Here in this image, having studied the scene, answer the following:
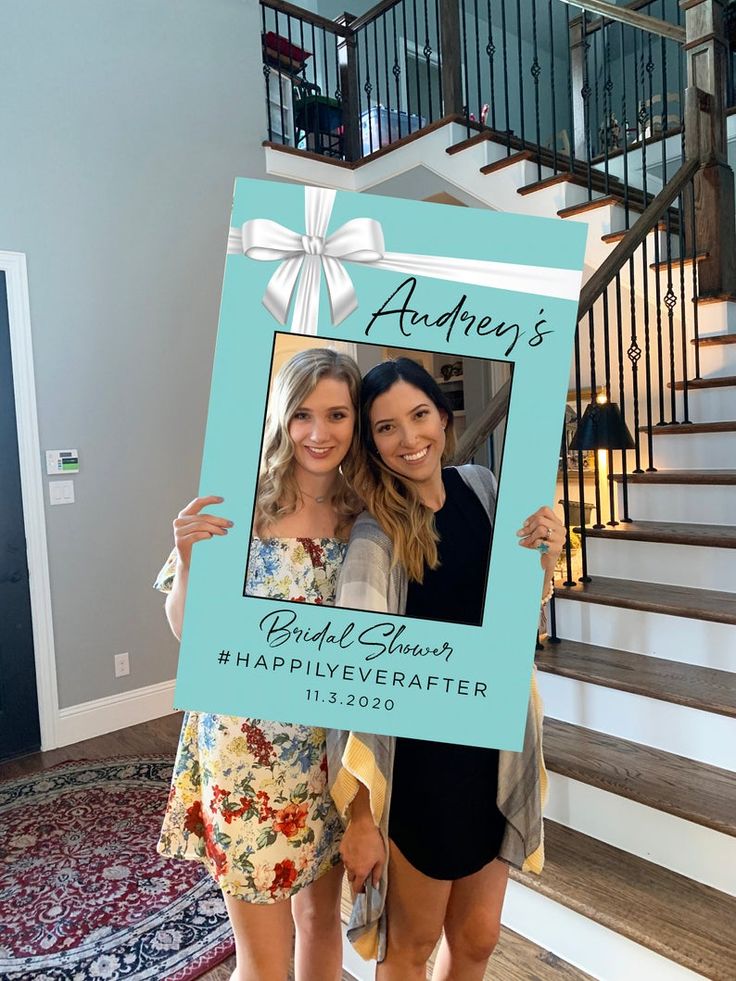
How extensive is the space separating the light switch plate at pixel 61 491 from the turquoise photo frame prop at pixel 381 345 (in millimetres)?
2409

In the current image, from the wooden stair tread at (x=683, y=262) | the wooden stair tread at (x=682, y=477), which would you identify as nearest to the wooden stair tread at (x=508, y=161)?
the wooden stair tread at (x=683, y=262)

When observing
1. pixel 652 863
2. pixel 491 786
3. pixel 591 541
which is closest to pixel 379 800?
A: pixel 491 786

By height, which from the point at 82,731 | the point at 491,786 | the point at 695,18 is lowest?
the point at 82,731

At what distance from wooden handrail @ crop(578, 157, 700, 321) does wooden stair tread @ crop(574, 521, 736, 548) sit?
749mm

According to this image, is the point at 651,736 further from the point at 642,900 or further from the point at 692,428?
the point at 692,428

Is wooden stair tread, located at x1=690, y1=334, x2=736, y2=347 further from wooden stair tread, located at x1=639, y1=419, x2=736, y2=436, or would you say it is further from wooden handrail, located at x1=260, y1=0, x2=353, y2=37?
wooden handrail, located at x1=260, y1=0, x2=353, y2=37

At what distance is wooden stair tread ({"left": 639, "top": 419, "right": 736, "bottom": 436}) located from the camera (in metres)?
2.59

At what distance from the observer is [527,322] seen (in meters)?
0.88

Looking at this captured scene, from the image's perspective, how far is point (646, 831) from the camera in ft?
5.45

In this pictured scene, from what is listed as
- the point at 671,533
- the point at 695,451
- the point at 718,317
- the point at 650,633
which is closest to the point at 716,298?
the point at 718,317

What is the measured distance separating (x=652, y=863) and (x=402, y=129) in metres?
4.19

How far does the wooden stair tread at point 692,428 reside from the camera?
259 cm

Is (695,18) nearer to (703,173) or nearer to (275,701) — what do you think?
(703,173)

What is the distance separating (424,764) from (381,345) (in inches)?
24.9
